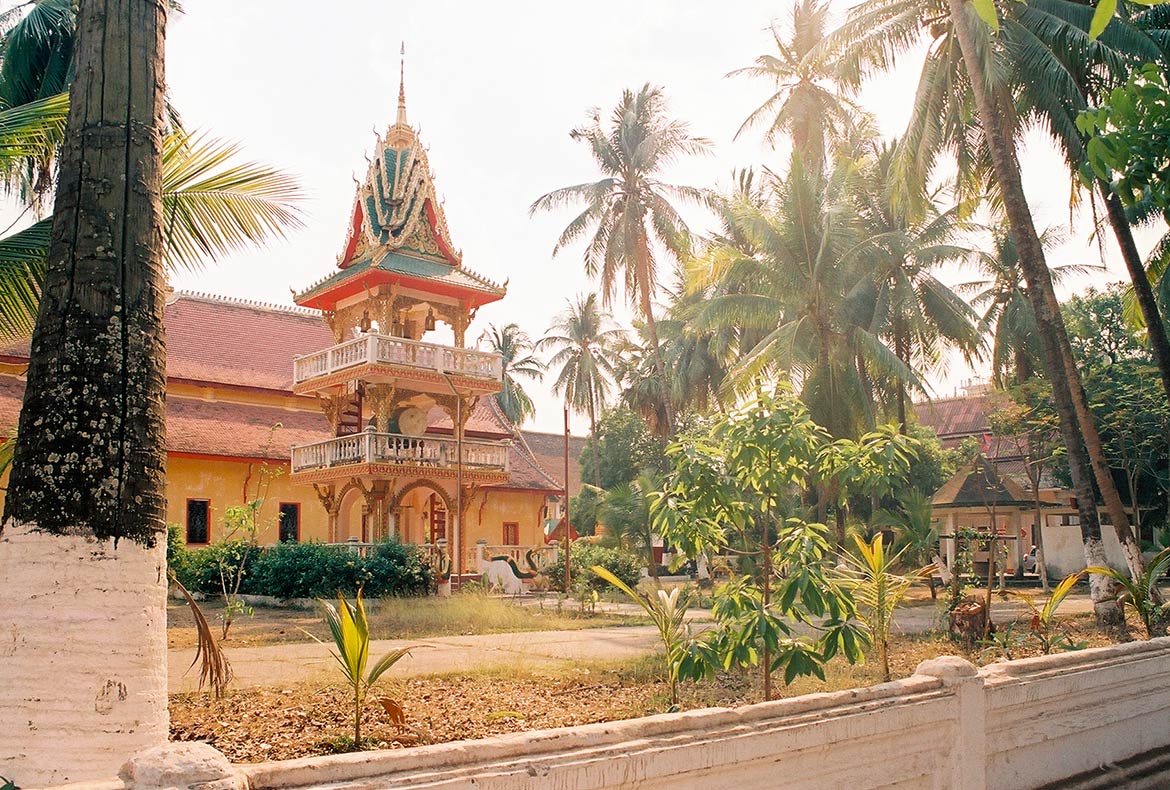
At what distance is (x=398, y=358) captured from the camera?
22.9m

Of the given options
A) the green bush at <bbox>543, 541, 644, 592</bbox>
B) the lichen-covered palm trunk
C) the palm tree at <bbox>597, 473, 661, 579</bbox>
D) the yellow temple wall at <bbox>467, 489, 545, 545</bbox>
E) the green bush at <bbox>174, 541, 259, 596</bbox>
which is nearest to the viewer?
the lichen-covered palm trunk

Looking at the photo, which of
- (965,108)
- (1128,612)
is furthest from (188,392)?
(1128,612)

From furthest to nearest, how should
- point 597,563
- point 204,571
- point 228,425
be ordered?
point 228,425
point 597,563
point 204,571

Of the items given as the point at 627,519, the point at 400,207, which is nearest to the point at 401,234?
the point at 400,207

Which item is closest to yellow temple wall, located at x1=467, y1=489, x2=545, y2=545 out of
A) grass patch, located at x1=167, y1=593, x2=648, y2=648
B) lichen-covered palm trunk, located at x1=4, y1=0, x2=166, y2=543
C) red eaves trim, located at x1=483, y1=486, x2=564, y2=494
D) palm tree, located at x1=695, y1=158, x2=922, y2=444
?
red eaves trim, located at x1=483, y1=486, x2=564, y2=494

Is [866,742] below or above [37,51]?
below

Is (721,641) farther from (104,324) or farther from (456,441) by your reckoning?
(456,441)

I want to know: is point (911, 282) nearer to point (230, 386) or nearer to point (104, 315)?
point (230, 386)

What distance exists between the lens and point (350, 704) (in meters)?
6.80

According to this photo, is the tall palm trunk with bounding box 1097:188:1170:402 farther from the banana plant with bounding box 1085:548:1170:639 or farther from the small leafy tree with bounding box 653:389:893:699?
the small leafy tree with bounding box 653:389:893:699

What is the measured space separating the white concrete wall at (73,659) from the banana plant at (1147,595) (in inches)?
395

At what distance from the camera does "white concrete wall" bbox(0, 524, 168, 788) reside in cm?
368

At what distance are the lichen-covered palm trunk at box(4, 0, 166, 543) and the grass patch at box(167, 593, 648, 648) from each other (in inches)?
294

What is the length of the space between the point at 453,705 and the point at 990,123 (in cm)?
1089
